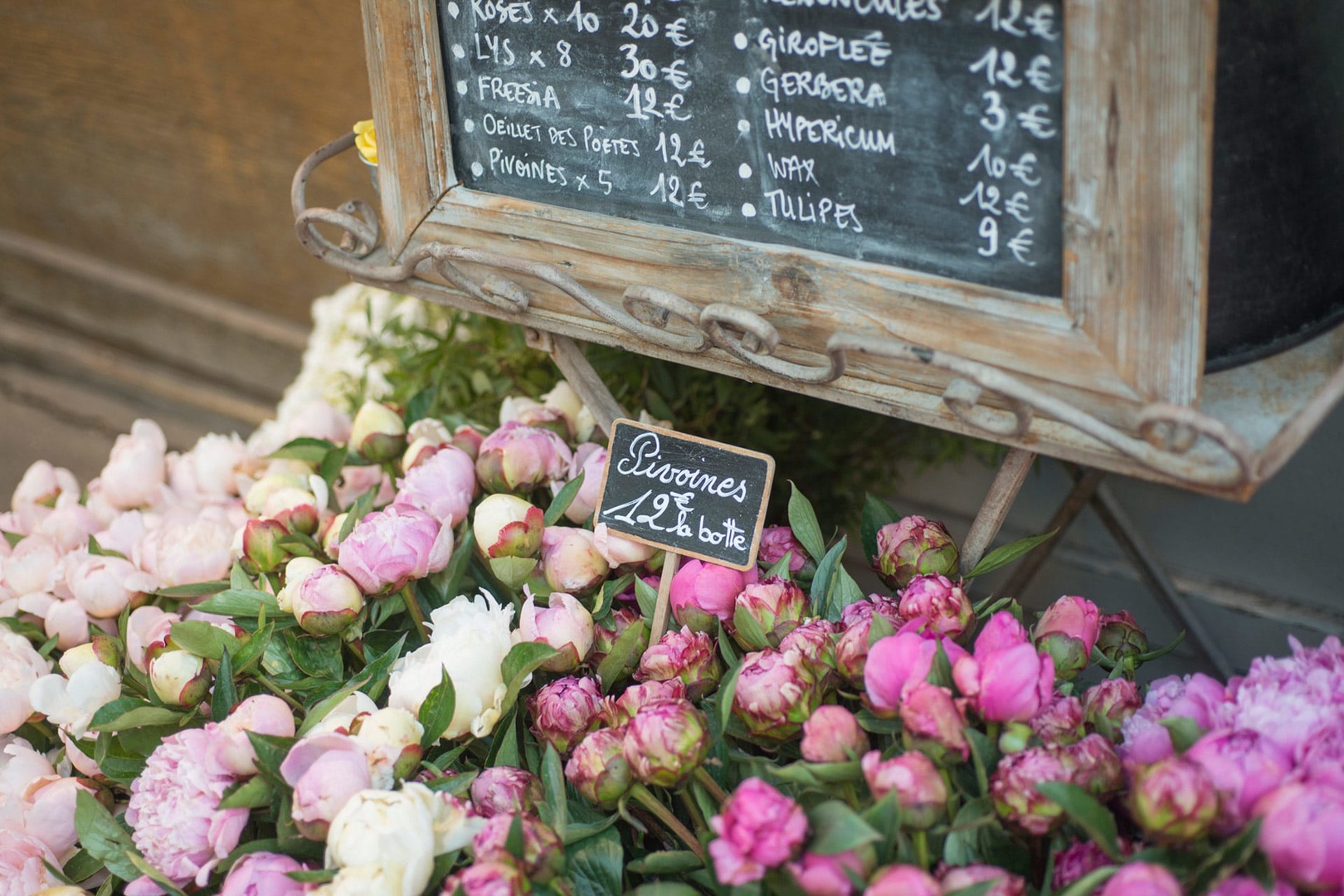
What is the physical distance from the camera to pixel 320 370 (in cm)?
154

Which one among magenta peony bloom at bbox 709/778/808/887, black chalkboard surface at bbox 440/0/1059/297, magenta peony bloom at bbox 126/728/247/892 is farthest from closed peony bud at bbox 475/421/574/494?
magenta peony bloom at bbox 709/778/808/887

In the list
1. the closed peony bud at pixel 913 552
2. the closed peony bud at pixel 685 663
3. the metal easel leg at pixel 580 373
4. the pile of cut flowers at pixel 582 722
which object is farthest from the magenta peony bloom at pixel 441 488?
the closed peony bud at pixel 913 552

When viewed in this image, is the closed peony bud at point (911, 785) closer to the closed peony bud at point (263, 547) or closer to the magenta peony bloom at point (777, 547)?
the magenta peony bloom at point (777, 547)

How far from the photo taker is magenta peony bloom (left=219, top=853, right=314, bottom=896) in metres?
0.66

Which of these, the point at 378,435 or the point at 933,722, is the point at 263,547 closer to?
the point at 378,435

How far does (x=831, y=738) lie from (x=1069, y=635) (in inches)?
8.9

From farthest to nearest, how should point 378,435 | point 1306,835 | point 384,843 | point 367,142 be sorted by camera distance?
1. point 378,435
2. point 367,142
3. point 384,843
4. point 1306,835

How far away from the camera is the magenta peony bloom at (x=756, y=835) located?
561 millimetres

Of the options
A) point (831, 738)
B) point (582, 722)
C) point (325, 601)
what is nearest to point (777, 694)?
point (831, 738)

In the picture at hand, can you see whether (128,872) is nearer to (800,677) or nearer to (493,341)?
(800,677)

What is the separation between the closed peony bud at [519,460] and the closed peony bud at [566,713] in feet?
0.77

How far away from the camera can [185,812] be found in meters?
0.69

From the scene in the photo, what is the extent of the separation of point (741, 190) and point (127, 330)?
2.47 meters

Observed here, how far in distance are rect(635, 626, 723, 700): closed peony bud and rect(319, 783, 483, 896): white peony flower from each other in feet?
0.55
